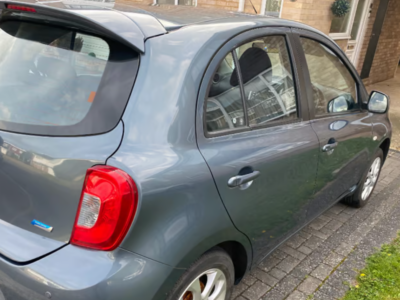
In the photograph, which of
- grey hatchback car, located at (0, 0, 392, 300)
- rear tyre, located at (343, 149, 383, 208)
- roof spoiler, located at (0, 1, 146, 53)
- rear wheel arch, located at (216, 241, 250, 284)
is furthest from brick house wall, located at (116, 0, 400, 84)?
rear wheel arch, located at (216, 241, 250, 284)

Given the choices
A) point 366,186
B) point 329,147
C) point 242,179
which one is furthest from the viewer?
point 366,186

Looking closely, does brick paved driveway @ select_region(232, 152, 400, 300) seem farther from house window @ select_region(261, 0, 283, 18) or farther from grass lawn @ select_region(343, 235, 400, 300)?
house window @ select_region(261, 0, 283, 18)

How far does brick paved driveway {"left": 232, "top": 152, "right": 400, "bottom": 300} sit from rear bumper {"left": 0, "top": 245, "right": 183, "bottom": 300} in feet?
4.30

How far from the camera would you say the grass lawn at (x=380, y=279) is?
271 centimetres

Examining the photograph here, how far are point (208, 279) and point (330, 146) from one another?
4.42 ft

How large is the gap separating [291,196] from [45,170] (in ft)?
4.98

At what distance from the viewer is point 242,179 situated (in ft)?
6.23

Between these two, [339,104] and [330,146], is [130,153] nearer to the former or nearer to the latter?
[330,146]

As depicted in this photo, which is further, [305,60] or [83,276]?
[305,60]

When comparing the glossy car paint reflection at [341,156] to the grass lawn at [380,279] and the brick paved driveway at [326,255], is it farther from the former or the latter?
the grass lawn at [380,279]

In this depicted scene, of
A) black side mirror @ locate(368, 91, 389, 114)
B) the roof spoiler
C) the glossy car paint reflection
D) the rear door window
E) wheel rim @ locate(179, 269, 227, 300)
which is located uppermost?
the roof spoiler

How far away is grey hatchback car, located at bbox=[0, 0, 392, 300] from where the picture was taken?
1.47m

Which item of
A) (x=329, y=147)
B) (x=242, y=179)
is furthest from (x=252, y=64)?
(x=329, y=147)

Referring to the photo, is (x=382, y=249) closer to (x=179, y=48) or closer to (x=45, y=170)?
(x=179, y=48)
